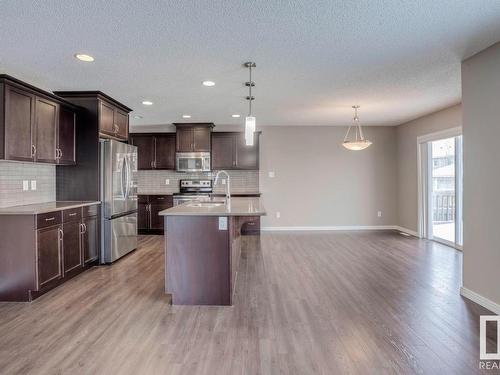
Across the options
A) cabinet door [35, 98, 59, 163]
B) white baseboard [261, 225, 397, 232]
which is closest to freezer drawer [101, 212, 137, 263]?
cabinet door [35, 98, 59, 163]

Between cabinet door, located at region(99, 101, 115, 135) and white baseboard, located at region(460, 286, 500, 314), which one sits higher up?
cabinet door, located at region(99, 101, 115, 135)

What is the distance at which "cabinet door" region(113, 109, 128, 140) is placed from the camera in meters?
4.73

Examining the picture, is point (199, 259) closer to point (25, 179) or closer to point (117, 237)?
point (117, 237)

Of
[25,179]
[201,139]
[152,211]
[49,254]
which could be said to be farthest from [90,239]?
[201,139]

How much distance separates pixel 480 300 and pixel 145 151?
247 inches

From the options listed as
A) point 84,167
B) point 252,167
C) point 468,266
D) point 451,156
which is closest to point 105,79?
point 84,167

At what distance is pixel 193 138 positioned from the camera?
262 inches

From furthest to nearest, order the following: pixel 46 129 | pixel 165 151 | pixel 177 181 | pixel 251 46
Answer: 1. pixel 177 181
2. pixel 165 151
3. pixel 46 129
4. pixel 251 46

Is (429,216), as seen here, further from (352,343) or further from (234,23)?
(234,23)

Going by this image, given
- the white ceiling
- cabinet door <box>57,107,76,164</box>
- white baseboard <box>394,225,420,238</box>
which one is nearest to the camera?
the white ceiling

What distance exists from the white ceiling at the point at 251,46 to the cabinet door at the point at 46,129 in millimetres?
331

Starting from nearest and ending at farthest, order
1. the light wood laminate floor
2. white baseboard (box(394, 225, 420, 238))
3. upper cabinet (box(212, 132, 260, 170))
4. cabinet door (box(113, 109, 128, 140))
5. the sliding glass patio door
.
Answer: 1. the light wood laminate floor
2. cabinet door (box(113, 109, 128, 140))
3. the sliding glass patio door
4. white baseboard (box(394, 225, 420, 238))
5. upper cabinet (box(212, 132, 260, 170))

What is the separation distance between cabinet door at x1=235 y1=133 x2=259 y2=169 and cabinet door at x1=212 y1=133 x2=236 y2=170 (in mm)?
108

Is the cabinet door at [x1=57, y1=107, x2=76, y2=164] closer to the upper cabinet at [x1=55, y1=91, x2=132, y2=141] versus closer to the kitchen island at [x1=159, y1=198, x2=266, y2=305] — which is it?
the upper cabinet at [x1=55, y1=91, x2=132, y2=141]
